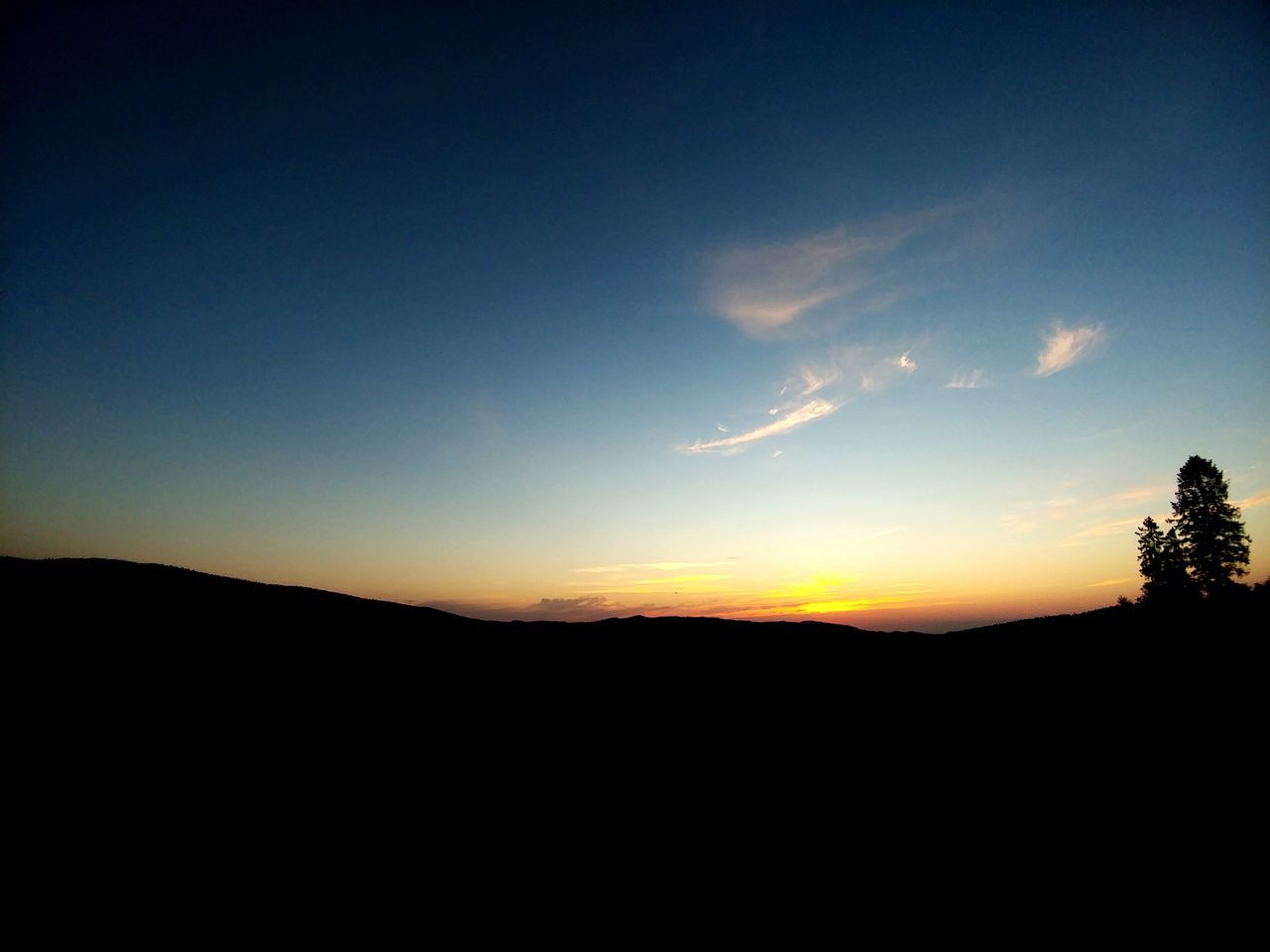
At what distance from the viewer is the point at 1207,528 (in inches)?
1529

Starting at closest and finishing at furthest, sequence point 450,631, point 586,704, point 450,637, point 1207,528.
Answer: point 586,704 < point 450,637 < point 450,631 < point 1207,528

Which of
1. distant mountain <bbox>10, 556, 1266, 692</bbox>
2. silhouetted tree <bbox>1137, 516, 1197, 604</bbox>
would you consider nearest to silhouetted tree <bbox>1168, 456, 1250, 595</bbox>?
silhouetted tree <bbox>1137, 516, 1197, 604</bbox>

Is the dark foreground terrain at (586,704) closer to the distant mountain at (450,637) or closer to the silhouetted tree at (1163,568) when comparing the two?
the distant mountain at (450,637)

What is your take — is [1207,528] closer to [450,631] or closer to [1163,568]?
[1163,568]

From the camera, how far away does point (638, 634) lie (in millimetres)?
30594

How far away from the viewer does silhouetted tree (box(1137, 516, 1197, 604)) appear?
40.0 m

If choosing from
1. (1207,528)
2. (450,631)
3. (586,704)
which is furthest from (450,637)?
(1207,528)

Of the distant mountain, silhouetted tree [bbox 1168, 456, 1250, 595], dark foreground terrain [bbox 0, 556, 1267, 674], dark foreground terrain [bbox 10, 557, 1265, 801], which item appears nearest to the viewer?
dark foreground terrain [bbox 10, 557, 1265, 801]

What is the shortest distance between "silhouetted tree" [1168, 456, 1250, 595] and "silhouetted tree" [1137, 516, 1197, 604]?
62cm

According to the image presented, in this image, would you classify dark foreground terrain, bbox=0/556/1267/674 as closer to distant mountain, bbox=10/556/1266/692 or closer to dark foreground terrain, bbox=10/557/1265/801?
distant mountain, bbox=10/556/1266/692

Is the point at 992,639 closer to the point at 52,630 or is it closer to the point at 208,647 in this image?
the point at 208,647

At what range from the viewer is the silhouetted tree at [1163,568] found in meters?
40.0

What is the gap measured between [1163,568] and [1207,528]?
4724mm

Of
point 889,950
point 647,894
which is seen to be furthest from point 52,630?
point 889,950
